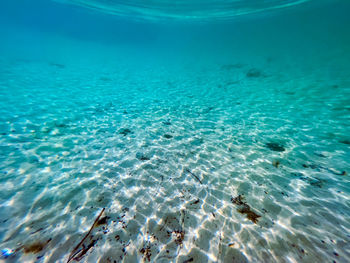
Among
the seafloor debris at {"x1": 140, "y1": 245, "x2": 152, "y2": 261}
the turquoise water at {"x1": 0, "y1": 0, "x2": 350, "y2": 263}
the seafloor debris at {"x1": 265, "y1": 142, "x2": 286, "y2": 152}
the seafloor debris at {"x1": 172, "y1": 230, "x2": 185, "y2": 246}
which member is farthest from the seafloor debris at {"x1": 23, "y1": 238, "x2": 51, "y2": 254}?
the seafloor debris at {"x1": 265, "y1": 142, "x2": 286, "y2": 152}

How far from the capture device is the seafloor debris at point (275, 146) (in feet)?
18.4

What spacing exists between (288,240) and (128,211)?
2.88 metres

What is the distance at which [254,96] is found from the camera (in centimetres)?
1277

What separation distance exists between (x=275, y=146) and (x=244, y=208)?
3460mm

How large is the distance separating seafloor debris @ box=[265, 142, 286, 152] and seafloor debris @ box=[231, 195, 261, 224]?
2915 mm

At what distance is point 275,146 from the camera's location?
581cm

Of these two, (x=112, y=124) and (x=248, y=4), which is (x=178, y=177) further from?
(x=248, y=4)

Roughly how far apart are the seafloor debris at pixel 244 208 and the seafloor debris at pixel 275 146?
292 cm

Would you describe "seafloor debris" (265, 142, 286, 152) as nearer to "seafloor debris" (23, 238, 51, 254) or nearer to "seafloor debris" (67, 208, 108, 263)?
"seafloor debris" (67, 208, 108, 263)

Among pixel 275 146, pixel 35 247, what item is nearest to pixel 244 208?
pixel 275 146

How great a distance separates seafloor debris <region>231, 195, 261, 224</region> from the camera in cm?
313

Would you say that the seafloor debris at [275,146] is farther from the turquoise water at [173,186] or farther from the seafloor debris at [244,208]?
the seafloor debris at [244,208]

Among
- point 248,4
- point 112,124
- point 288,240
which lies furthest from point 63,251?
point 248,4

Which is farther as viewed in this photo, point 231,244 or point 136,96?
point 136,96
